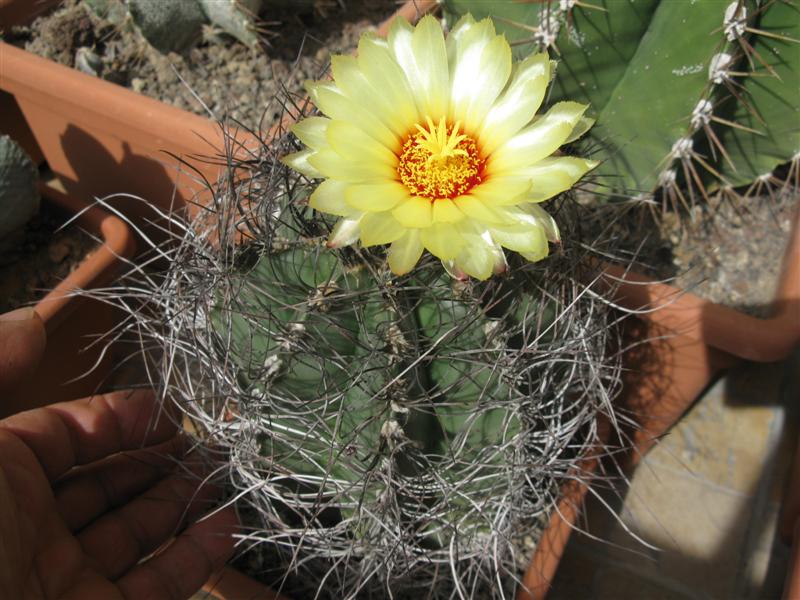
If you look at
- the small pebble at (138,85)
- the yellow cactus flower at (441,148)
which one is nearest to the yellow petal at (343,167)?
the yellow cactus flower at (441,148)

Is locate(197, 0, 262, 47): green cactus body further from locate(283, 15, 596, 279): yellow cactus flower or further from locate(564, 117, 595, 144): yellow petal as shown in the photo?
locate(564, 117, 595, 144): yellow petal

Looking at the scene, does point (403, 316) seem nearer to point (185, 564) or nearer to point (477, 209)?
point (477, 209)

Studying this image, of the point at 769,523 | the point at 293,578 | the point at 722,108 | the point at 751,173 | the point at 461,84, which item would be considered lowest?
the point at 769,523

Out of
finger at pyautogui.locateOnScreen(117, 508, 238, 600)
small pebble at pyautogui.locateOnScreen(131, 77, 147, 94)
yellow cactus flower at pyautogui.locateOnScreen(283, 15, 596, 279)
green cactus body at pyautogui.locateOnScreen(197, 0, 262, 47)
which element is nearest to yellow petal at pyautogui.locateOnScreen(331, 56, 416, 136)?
yellow cactus flower at pyautogui.locateOnScreen(283, 15, 596, 279)

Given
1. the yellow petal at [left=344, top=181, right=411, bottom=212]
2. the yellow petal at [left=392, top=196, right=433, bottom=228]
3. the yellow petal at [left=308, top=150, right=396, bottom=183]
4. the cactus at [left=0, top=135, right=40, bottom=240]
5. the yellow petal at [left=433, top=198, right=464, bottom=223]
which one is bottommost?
the cactus at [left=0, top=135, right=40, bottom=240]

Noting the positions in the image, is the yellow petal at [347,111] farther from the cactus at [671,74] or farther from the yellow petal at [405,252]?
the cactus at [671,74]

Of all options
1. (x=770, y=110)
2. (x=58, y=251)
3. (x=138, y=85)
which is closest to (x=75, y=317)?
(x=58, y=251)

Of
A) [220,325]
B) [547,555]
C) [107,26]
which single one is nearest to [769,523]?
[547,555]

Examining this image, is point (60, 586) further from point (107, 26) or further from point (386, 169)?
point (107, 26)
